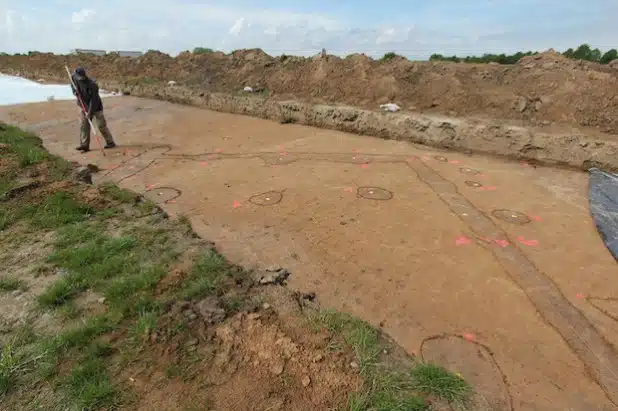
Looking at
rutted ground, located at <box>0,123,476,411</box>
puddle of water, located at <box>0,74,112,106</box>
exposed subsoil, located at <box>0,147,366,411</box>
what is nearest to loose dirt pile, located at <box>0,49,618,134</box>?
puddle of water, located at <box>0,74,112,106</box>

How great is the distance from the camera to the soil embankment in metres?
8.49

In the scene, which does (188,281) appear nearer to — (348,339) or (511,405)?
(348,339)

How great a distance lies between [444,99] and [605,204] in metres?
6.24

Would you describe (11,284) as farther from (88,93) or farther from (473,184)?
(473,184)

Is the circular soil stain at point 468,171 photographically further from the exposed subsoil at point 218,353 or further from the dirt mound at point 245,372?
the dirt mound at point 245,372

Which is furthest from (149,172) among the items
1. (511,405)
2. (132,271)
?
(511,405)

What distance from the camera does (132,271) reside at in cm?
369

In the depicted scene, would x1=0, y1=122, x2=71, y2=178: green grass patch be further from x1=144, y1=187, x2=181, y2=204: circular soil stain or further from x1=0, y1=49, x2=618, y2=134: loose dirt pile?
x1=0, y1=49, x2=618, y2=134: loose dirt pile

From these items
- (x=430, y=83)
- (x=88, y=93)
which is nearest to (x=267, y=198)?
(x=88, y=93)

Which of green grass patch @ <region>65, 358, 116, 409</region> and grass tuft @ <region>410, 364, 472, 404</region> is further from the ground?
green grass patch @ <region>65, 358, 116, 409</region>

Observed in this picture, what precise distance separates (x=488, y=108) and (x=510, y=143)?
2042mm

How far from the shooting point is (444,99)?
1108cm

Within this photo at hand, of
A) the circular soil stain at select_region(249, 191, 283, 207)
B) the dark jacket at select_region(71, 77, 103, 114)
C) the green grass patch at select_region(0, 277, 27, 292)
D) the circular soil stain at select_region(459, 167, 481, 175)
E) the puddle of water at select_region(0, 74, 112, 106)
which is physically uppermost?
the dark jacket at select_region(71, 77, 103, 114)

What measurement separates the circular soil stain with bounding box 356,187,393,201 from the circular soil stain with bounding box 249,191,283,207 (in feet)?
4.63
